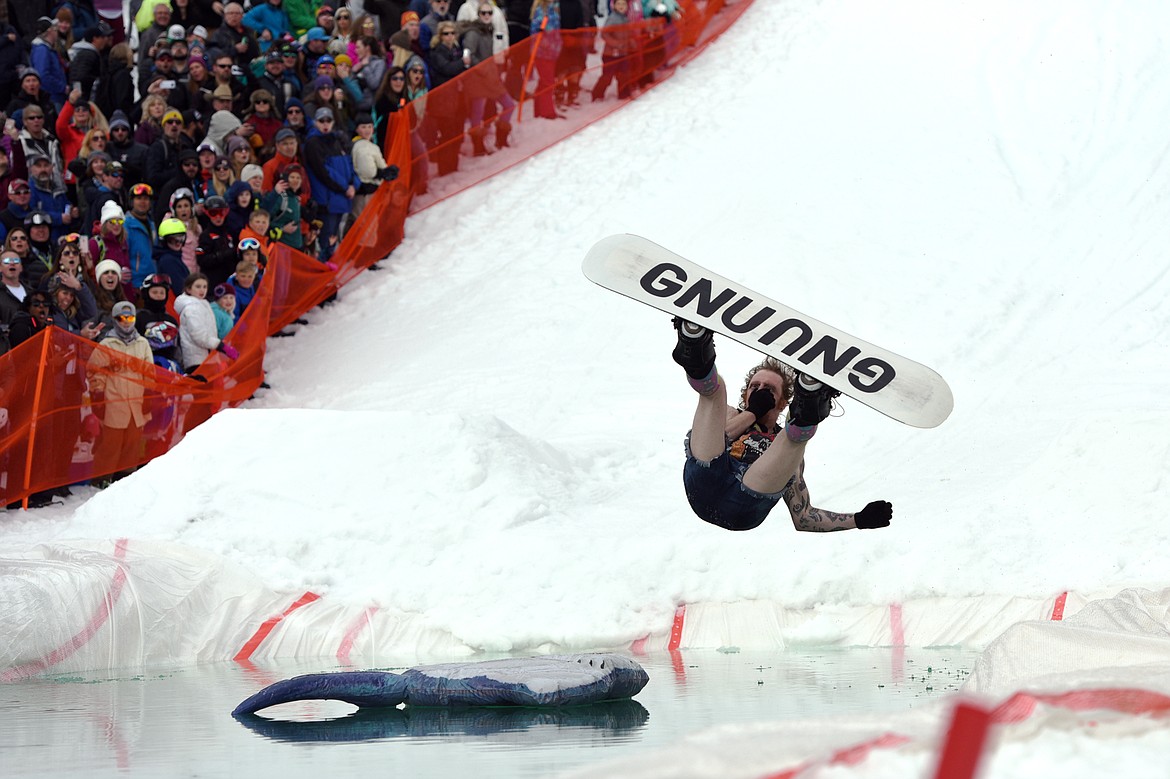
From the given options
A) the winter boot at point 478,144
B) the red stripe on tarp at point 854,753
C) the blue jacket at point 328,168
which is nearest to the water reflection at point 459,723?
the red stripe on tarp at point 854,753

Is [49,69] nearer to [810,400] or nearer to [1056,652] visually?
[810,400]

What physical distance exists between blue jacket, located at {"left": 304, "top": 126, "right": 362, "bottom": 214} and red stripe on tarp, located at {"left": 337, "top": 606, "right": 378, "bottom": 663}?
20.8 feet

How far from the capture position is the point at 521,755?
472 centimetres

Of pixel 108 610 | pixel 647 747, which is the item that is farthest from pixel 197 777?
pixel 108 610

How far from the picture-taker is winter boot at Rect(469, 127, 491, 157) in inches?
628

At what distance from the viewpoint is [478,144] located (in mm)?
16125

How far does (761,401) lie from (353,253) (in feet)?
27.9

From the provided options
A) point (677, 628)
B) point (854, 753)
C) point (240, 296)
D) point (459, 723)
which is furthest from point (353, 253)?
point (854, 753)

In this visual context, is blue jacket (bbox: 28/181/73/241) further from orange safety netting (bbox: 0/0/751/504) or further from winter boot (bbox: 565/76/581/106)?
winter boot (bbox: 565/76/581/106)

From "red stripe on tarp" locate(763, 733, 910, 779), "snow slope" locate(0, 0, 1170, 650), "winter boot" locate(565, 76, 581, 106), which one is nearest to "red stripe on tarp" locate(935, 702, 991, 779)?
"red stripe on tarp" locate(763, 733, 910, 779)

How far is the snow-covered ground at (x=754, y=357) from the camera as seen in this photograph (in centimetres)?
844

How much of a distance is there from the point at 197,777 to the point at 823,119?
43.1ft

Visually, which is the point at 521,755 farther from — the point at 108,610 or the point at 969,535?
the point at 969,535

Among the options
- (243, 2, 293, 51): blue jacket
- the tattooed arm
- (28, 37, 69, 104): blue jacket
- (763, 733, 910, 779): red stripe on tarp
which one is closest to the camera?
(763, 733, 910, 779): red stripe on tarp
